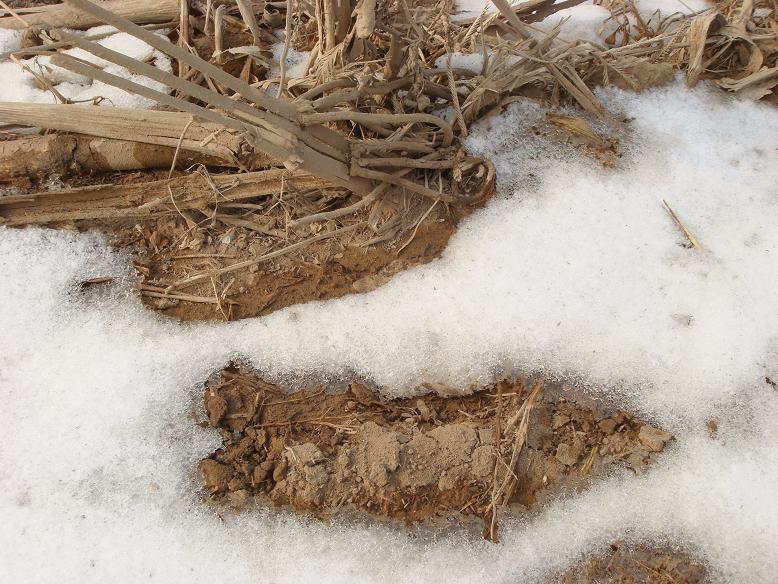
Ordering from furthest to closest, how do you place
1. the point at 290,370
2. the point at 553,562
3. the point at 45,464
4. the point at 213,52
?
1. the point at 213,52
2. the point at 290,370
3. the point at 45,464
4. the point at 553,562

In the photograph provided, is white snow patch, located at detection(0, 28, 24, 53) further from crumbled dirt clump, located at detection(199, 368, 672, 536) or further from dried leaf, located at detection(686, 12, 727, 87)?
dried leaf, located at detection(686, 12, 727, 87)

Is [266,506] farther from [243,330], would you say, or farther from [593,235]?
[593,235]

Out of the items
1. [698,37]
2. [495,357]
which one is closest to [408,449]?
[495,357]

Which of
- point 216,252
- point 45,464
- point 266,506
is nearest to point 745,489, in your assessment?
point 266,506

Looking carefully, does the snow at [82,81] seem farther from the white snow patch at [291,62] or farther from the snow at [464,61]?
the snow at [464,61]

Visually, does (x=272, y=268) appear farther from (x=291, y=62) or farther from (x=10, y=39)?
(x=10, y=39)
